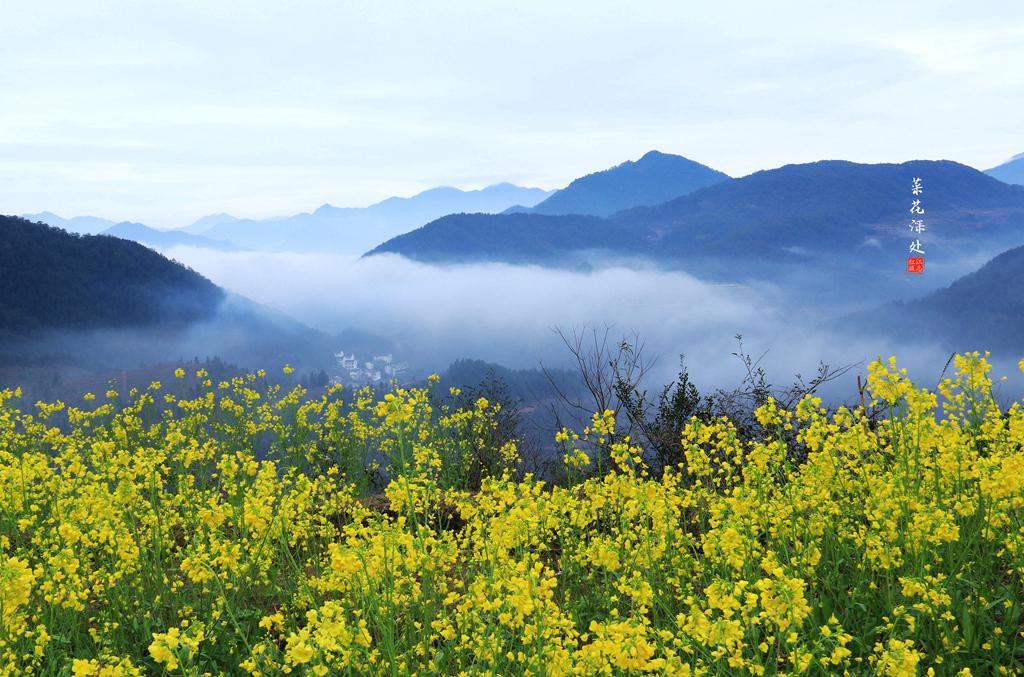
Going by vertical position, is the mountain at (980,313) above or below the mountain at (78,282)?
below

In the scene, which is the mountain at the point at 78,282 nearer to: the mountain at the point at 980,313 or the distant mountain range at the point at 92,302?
the distant mountain range at the point at 92,302

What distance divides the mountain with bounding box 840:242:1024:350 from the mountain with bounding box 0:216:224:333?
169 meters

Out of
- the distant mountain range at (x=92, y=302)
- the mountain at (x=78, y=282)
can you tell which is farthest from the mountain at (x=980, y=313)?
the mountain at (x=78, y=282)

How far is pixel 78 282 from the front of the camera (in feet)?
457

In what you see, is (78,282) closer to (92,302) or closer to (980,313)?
(92,302)

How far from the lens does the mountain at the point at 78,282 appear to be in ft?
430

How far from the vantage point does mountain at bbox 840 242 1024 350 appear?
496 feet

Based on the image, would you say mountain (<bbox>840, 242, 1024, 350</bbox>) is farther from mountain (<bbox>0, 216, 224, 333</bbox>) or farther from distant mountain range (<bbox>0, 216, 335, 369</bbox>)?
mountain (<bbox>0, 216, 224, 333</bbox>)

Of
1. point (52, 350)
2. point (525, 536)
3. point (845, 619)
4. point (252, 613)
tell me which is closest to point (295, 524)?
point (252, 613)

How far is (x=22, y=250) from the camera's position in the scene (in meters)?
135

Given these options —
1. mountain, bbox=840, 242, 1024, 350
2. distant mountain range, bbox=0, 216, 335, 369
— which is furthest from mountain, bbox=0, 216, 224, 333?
mountain, bbox=840, 242, 1024, 350

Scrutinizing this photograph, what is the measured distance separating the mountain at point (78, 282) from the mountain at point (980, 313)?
556 feet

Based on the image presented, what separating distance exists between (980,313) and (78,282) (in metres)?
196

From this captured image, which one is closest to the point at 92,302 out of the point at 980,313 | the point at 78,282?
the point at 78,282
